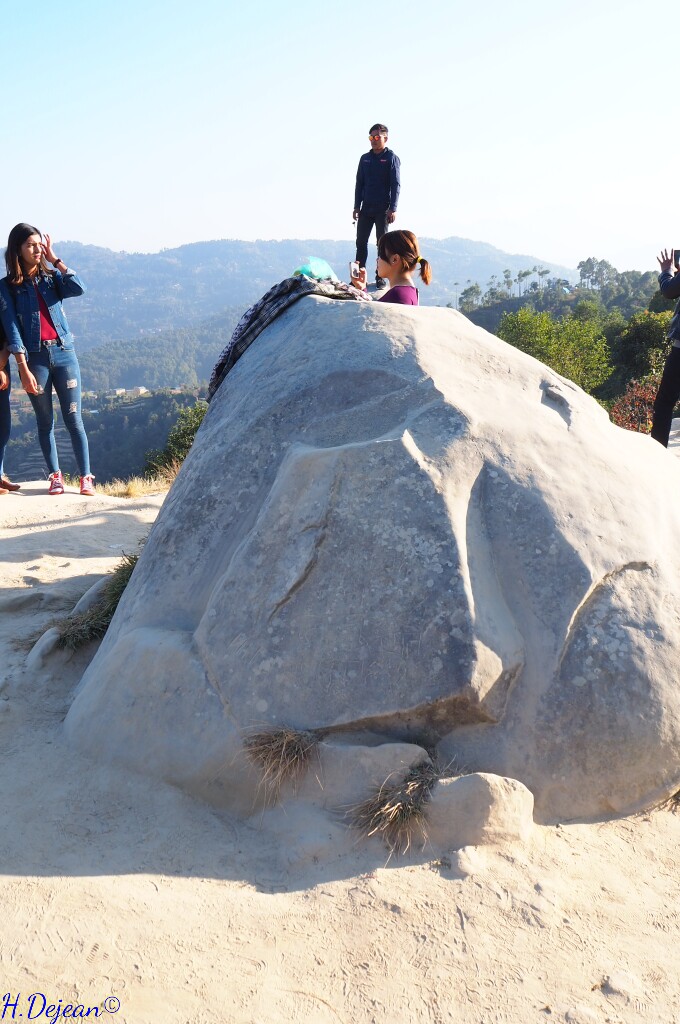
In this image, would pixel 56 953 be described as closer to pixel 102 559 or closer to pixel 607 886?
pixel 607 886

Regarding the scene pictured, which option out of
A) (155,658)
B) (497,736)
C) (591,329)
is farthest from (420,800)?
(591,329)

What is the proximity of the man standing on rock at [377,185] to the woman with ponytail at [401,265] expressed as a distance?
3.49m

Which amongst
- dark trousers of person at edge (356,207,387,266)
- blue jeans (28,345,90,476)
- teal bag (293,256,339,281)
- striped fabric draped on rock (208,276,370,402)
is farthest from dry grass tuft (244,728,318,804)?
dark trousers of person at edge (356,207,387,266)

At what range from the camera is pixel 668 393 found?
6.40 meters

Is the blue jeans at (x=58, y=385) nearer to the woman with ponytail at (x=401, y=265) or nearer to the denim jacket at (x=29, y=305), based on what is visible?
the denim jacket at (x=29, y=305)

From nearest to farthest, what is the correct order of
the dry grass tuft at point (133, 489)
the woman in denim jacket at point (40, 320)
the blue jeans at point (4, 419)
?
the woman in denim jacket at point (40, 320)
the blue jeans at point (4, 419)
the dry grass tuft at point (133, 489)

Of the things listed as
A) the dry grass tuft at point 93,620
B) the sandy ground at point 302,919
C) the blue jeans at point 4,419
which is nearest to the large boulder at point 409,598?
the sandy ground at point 302,919

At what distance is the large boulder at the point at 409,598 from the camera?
2.93m

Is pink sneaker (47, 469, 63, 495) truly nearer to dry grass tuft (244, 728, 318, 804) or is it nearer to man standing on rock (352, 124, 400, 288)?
man standing on rock (352, 124, 400, 288)

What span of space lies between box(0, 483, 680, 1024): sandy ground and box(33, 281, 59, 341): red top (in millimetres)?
4767

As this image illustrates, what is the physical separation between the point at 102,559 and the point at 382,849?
3.98 m

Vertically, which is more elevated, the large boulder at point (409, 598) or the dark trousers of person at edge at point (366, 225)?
the dark trousers of person at edge at point (366, 225)

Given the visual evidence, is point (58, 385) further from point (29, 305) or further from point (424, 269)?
point (424, 269)

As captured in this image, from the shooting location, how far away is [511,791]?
2.78 meters
